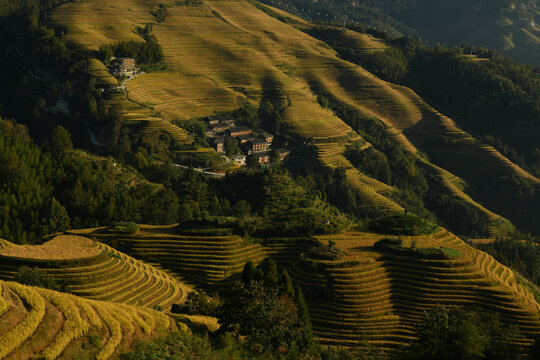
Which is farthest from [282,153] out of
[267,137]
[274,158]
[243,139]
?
[243,139]

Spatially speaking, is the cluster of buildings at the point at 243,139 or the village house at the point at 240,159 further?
the cluster of buildings at the point at 243,139

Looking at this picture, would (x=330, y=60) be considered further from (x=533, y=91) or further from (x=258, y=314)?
(x=258, y=314)

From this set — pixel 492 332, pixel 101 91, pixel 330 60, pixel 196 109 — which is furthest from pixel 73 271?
pixel 330 60

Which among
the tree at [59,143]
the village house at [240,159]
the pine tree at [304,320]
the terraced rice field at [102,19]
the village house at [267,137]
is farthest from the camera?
the terraced rice field at [102,19]

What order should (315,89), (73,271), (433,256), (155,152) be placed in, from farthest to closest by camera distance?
(315,89), (155,152), (433,256), (73,271)

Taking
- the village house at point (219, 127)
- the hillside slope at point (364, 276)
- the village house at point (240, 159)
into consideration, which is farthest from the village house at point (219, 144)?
the hillside slope at point (364, 276)

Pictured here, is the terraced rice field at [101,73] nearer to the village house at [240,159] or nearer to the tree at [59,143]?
the tree at [59,143]
